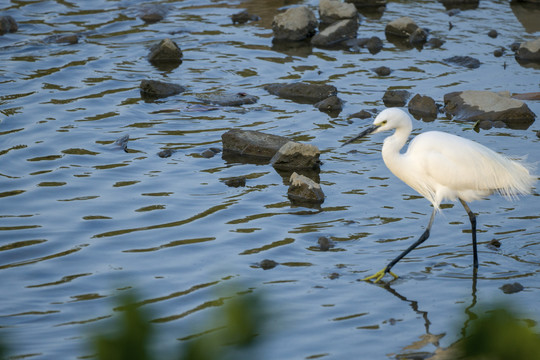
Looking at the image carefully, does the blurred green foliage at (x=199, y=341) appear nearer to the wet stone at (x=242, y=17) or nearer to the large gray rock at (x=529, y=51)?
the large gray rock at (x=529, y=51)

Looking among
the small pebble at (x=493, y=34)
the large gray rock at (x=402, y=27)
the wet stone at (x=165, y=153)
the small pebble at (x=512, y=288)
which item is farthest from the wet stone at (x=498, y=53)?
the small pebble at (x=512, y=288)

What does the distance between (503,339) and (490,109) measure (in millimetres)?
8629

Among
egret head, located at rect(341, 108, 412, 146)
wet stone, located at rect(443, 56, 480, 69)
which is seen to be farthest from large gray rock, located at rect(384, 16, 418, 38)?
egret head, located at rect(341, 108, 412, 146)

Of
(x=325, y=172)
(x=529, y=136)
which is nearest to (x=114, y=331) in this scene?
(x=325, y=172)

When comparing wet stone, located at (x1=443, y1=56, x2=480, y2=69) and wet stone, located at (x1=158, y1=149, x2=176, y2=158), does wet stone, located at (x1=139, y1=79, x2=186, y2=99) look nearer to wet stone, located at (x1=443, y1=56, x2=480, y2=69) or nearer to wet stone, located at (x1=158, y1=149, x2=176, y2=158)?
wet stone, located at (x1=158, y1=149, x2=176, y2=158)

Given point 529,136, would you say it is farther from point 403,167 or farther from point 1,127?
point 1,127

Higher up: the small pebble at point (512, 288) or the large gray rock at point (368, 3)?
the large gray rock at point (368, 3)

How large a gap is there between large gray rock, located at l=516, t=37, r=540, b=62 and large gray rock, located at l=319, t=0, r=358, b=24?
2.79 metres

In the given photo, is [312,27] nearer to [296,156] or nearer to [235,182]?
[296,156]

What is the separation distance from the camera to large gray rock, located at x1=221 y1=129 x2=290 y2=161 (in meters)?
8.34

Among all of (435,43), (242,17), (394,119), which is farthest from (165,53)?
(394,119)

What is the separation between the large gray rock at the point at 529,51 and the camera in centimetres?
1156

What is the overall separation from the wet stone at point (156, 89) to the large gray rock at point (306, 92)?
1.44 metres

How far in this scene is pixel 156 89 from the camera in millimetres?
10078
